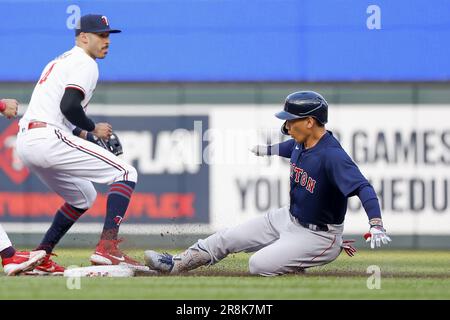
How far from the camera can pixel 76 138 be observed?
27.0 feet

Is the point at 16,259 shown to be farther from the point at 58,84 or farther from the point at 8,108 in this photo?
the point at 58,84

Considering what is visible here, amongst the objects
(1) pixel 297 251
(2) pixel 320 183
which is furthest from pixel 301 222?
(2) pixel 320 183

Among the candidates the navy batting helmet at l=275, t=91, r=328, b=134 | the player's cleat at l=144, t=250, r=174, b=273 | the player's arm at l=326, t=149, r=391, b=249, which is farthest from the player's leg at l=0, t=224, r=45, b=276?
the player's arm at l=326, t=149, r=391, b=249

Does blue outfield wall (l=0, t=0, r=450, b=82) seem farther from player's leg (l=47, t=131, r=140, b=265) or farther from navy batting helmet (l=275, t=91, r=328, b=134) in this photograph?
player's leg (l=47, t=131, r=140, b=265)

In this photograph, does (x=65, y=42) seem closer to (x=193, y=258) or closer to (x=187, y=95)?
(x=187, y=95)

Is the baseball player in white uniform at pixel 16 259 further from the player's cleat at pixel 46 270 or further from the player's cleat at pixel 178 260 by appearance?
the player's cleat at pixel 178 260

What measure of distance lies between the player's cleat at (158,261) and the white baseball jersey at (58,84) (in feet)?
3.63

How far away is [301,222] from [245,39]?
879cm

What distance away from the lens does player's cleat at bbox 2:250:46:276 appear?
802 centimetres

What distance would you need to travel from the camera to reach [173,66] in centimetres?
1667

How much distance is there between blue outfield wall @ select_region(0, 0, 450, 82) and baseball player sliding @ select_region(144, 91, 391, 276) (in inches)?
318

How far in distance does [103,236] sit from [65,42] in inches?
360
